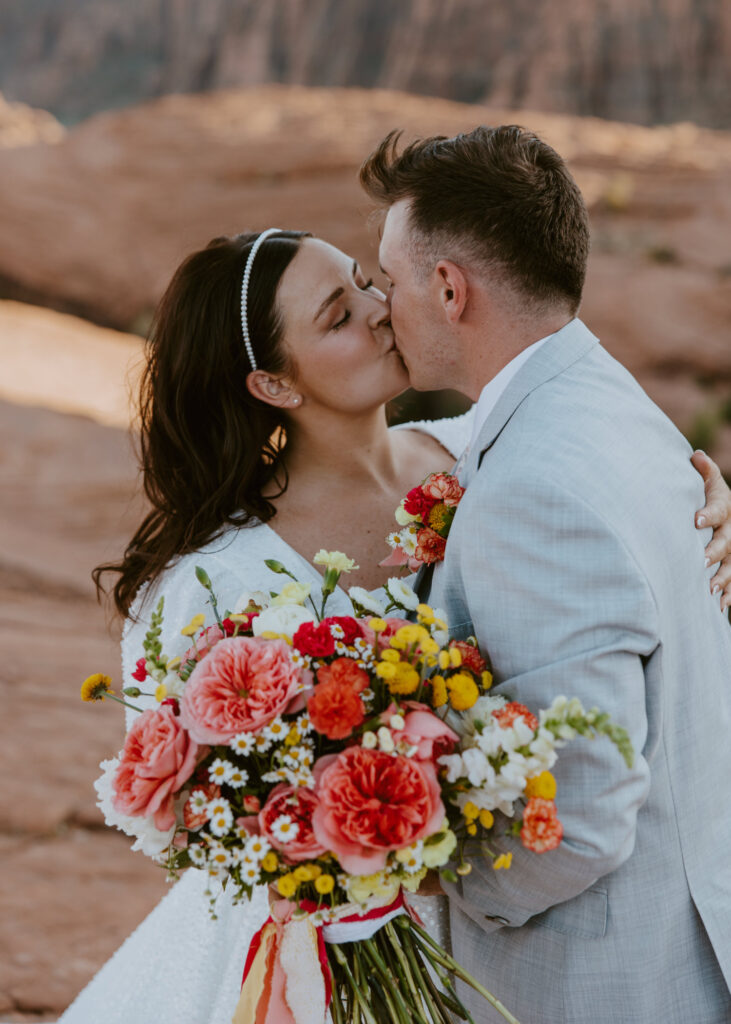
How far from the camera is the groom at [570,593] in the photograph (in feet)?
5.26

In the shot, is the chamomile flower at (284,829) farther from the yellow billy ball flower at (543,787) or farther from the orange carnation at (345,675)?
the yellow billy ball flower at (543,787)

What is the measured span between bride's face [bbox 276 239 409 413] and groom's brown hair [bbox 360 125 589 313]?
1.86 ft

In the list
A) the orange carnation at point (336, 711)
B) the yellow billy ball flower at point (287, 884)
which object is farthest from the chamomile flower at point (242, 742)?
the yellow billy ball flower at point (287, 884)

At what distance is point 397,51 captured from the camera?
90.7ft

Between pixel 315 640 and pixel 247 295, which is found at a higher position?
pixel 247 295

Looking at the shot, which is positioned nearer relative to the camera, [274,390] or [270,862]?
[270,862]

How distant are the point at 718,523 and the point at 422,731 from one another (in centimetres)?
85

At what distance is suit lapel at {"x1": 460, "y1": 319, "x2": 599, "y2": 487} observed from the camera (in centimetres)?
185

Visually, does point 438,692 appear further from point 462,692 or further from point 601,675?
point 601,675

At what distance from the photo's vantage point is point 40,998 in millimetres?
3357

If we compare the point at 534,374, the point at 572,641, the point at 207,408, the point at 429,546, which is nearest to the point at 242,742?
the point at 572,641

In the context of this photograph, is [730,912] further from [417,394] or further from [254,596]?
[417,394]

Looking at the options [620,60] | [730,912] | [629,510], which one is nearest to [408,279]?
[629,510]

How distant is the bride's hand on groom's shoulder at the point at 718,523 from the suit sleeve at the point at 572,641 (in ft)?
1.23
